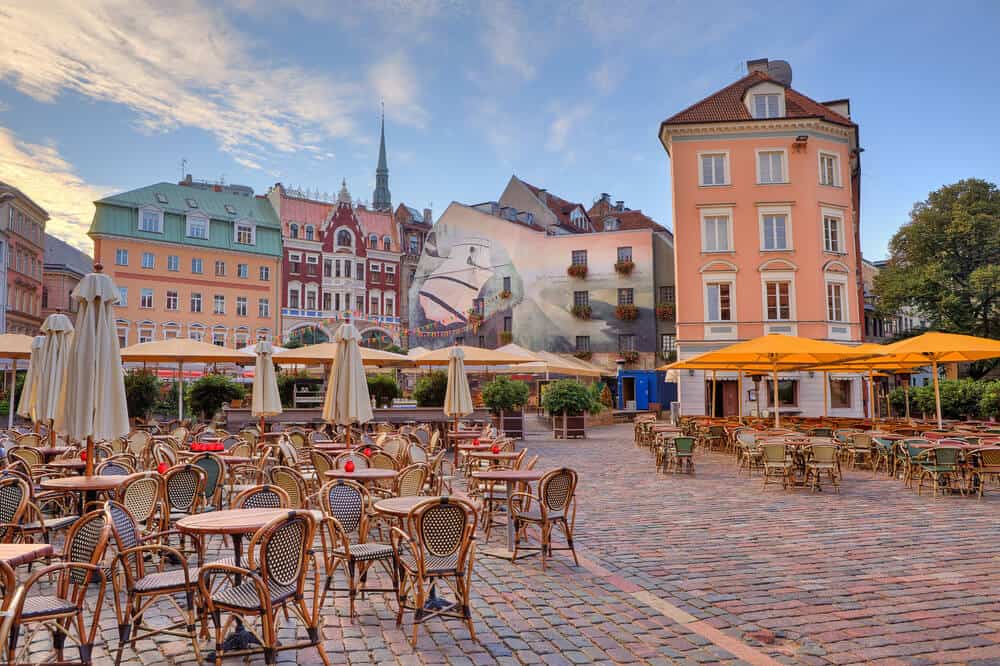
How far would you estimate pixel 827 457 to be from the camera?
12484mm

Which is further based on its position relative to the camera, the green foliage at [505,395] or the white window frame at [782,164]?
the white window frame at [782,164]

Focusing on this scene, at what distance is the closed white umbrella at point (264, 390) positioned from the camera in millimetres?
14438

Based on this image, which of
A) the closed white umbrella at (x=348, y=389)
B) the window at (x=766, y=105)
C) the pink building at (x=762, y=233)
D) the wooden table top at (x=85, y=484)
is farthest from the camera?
the window at (x=766, y=105)

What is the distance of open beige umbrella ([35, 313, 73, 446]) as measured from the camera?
11.3 meters

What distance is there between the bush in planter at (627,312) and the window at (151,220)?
31.6 m

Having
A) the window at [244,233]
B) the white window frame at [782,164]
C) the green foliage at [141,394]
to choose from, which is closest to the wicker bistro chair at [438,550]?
the green foliage at [141,394]

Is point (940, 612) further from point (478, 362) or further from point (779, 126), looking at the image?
point (779, 126)

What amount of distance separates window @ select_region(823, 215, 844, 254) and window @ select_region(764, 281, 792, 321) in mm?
2742

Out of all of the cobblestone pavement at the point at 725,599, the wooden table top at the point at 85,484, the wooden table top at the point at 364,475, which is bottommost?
the cobblestone pavement at the point at 725,599

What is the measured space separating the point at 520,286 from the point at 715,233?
1814 centimetres

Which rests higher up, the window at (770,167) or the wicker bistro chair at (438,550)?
the window at (770,167)

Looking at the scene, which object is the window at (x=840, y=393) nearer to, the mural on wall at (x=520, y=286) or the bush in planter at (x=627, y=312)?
the mural on wall at (x=520, y=286)

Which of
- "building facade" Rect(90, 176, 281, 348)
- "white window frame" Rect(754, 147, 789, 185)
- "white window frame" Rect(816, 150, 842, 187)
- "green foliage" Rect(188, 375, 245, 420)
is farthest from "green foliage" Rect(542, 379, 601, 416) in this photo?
"building facade" Rect(90, 176, 281, 348)

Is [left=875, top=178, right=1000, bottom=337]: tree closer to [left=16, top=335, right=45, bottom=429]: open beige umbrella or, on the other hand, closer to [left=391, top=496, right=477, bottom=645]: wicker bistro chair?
[left=391, top=496, right=477, bottom=645]: wicker bistro chair
